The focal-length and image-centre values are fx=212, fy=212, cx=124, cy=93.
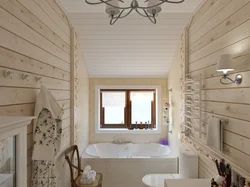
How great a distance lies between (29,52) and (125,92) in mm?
2940

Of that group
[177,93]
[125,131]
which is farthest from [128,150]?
[177,93]

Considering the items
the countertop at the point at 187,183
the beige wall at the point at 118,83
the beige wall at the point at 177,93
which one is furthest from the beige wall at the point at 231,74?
the beige wall at the point at 118,83

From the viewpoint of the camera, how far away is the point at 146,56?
12.6ft

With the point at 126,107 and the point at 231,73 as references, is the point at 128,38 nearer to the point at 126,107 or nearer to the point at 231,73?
the point at 126,107

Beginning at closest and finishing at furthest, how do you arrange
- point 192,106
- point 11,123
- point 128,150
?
point 11,123, point 192,106, point 128,150

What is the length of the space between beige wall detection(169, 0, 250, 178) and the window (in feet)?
6.15

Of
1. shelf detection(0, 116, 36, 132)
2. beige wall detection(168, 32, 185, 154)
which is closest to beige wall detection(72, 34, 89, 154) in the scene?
beige wall detection(168, 32, 185, 154)

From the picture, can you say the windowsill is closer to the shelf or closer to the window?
the window

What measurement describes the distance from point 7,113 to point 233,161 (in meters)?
1.86

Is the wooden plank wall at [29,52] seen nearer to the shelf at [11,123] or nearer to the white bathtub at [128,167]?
the shelf at [11,123]

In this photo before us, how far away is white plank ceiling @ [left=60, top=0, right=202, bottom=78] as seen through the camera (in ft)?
9.97

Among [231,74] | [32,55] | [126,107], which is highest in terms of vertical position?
[32,55]

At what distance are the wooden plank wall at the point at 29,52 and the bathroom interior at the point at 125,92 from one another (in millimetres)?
10

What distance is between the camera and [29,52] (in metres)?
1.86
